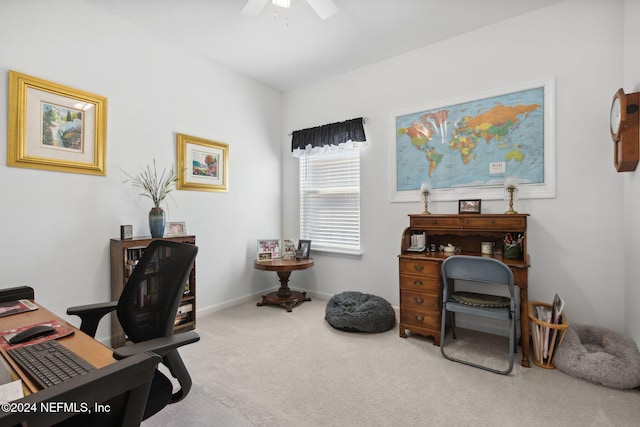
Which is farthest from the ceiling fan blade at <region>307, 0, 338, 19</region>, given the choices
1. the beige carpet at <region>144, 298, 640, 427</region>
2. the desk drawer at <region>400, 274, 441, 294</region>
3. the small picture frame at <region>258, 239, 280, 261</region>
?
the beige carpet at <region>144, 298, 640, 427</region>

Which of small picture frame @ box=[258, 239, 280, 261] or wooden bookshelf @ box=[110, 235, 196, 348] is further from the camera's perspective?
small picture frame @ box=[258, 239, 280, 261]

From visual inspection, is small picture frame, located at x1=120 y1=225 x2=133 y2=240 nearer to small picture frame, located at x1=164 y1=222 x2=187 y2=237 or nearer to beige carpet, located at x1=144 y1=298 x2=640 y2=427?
small picture frame, located at x1=164 y1=222 x2=187 y2=237

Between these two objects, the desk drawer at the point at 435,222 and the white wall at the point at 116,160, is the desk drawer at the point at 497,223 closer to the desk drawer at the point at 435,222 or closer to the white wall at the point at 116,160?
the desk drawer at the point at 435,222

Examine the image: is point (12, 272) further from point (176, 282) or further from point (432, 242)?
point (432, 242)

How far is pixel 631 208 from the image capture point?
6.99ft

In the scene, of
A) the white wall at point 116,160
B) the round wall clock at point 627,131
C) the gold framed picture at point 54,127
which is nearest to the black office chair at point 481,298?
the round wall clock at point 627,131

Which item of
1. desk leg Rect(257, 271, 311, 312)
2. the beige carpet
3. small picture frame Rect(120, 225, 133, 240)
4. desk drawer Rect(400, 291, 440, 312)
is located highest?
Result: small picture frame Rect(120, 225, 133, 240)

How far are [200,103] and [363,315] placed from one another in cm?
291

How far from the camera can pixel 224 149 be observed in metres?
3.62

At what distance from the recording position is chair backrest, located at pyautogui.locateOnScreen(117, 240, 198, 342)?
130 centimetres

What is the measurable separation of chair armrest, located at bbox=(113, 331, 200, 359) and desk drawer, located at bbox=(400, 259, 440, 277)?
2029mm

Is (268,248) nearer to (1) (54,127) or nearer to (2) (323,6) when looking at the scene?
(1) (54,127)

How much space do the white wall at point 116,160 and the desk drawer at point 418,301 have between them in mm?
2080

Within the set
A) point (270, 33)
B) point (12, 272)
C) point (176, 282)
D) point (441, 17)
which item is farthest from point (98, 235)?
point (441, 17)
